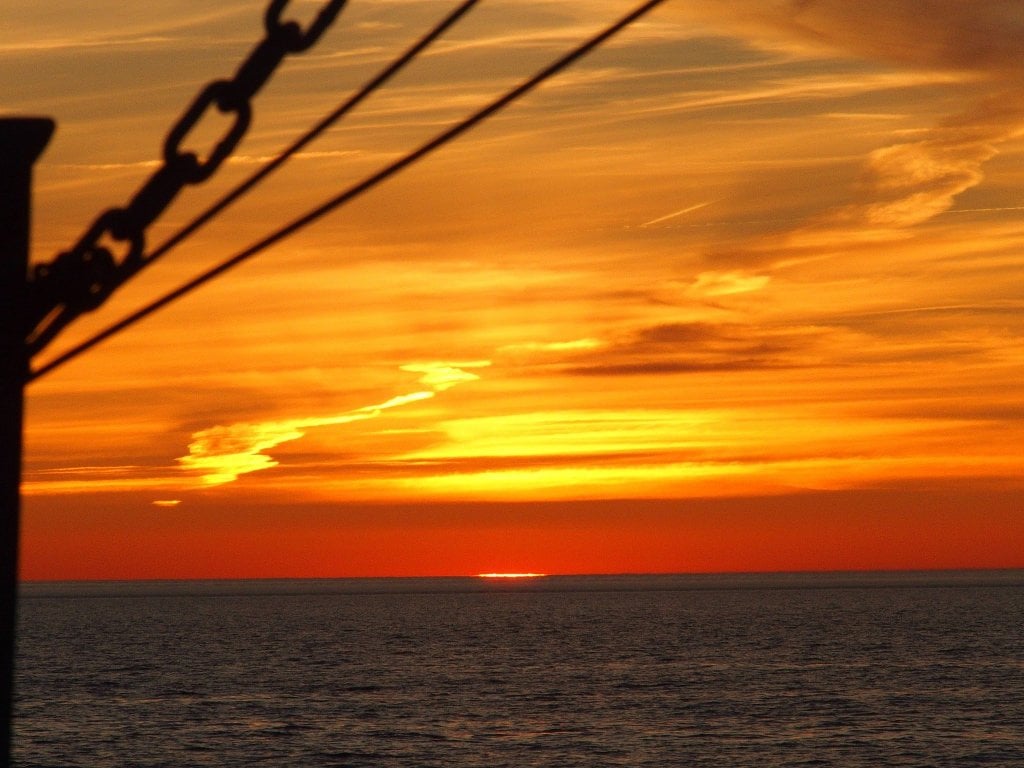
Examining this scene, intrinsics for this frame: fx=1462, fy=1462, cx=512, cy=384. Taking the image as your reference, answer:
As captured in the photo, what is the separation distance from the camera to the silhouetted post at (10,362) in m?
6.72

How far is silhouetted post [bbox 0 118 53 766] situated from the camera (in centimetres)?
A: 672

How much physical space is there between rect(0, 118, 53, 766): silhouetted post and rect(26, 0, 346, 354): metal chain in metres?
0.08

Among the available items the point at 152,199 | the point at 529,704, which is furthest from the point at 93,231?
the point at 529,704

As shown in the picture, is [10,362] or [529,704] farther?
[529,704]

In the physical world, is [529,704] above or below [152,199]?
below

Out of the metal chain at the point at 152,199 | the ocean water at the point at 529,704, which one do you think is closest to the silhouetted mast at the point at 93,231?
the metal chain at the point at 152,199

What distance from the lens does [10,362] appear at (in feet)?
22.3

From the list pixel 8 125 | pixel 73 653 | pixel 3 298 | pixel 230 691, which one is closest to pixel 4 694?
pixel 3 298

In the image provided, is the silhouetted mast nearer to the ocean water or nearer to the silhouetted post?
the silhouetted post

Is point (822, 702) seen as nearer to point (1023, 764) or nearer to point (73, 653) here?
point (1023, 764)

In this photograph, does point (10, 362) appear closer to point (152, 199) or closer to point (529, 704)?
point (152, 199)

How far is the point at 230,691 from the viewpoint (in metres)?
109

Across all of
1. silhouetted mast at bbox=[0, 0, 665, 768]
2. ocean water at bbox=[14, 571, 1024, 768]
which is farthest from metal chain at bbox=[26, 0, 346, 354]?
ocean water at bbox=[14, 571, 1024, 768]

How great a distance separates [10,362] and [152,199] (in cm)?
109
